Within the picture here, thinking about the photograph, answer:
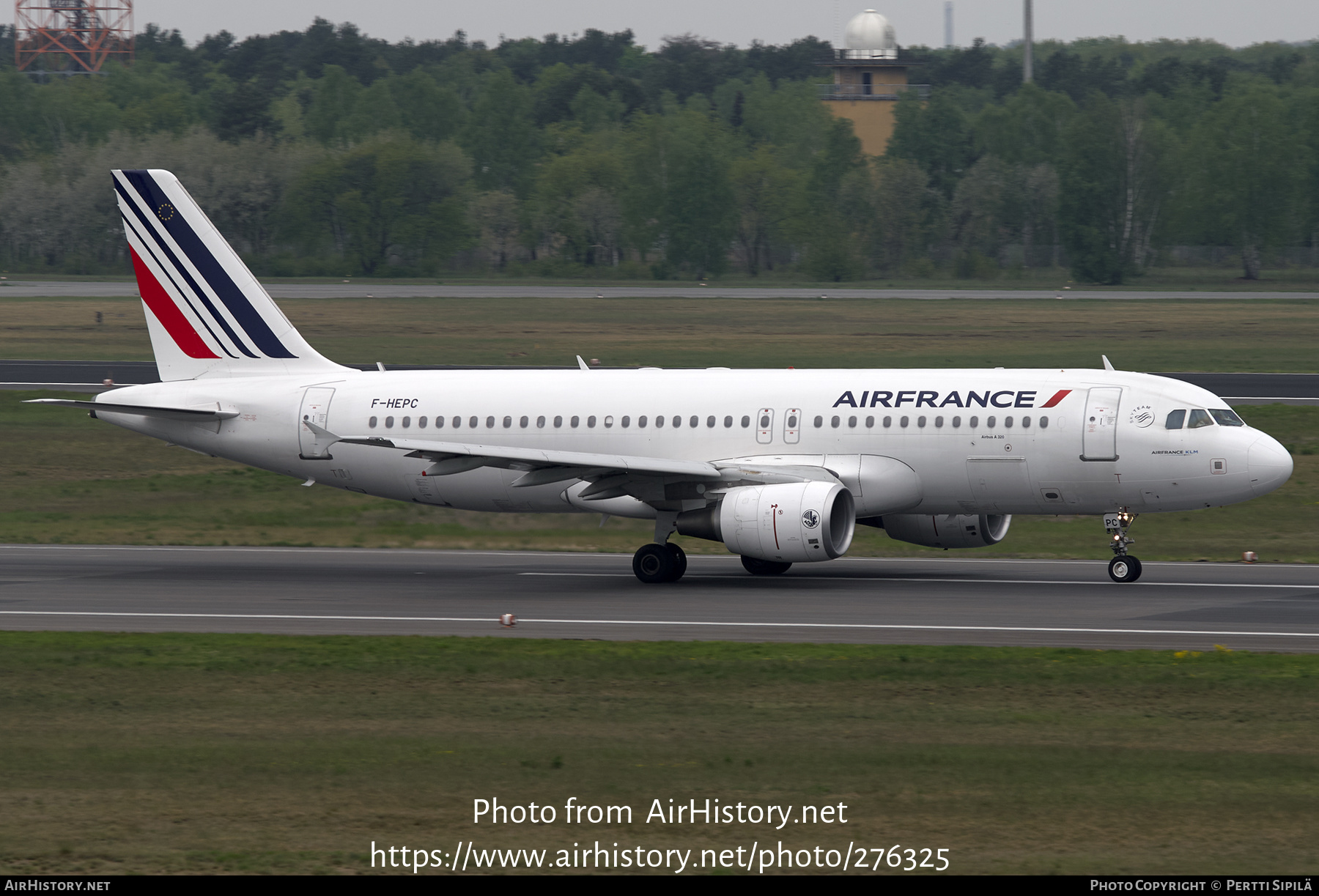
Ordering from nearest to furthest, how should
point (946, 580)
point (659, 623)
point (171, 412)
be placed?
point (659, 623)
point (946, 580)
point (171, 412)

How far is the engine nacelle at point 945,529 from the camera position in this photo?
35.0 metres

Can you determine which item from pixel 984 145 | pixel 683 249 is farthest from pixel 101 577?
pixel 984 145

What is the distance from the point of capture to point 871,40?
197m

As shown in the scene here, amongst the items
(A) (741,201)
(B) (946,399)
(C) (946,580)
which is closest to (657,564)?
(C) (946,580)

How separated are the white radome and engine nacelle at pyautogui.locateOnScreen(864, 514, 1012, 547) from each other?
168 metres

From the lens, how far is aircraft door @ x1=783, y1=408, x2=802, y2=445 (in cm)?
3416

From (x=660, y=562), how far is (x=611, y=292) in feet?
257

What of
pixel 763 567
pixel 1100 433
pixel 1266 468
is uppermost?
pixel 1100 433

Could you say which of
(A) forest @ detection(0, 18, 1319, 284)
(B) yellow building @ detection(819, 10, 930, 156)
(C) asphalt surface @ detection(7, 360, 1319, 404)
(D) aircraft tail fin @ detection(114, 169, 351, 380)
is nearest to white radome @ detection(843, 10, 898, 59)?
(B) yellow building @ detection(819, 10, 930, 156)

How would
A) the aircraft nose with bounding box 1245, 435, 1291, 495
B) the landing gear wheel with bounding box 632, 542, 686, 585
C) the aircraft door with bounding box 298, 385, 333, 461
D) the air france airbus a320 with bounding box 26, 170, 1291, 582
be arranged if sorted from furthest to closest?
the aircraft door with bounding box 298, 385, 333, 461 < the landing gear wheel with bounding box 632, 542, 686, 585 < the air france airbus a320 with bounding box 26, 170, 1291, 582 < the aircraft nose with bounding box 1245, 435, 1291, 495

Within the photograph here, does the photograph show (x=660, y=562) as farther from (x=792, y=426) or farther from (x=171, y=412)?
(x=171, y=412)

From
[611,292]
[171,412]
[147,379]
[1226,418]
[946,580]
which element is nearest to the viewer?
[1226,418]

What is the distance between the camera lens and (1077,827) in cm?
1522

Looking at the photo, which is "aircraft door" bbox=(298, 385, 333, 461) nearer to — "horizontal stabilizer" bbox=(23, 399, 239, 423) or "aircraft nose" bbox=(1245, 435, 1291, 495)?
"horizontal stabilizer" bbox=(23, 399, 239, 423)
